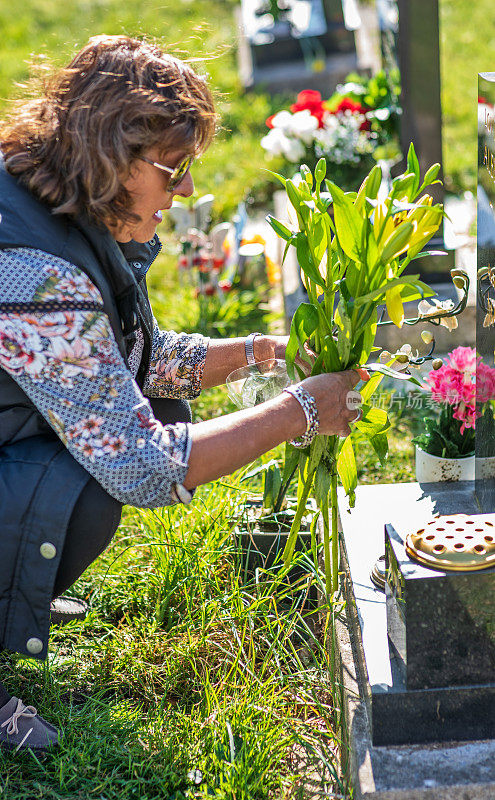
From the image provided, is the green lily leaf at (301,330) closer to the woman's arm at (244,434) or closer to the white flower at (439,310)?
the woman's arm at (244,434)

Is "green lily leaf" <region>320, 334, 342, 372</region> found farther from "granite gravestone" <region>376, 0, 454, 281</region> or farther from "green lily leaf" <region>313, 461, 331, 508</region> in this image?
"granite gravestone" <region>376, 0, 454, 281</region>

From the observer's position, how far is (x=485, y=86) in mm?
2000

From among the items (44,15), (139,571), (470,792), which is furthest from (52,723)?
(44,15)

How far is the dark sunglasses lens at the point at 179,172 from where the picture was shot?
1737 mm

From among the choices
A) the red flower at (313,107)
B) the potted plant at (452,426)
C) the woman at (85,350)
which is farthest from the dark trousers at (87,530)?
the red flower at (313,107)

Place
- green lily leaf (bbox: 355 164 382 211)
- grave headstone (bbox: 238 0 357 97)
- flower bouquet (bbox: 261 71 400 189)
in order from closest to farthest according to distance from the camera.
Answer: green lily leaf (bbox: 355 164 382 211), flower bouquet (bbox: 261 71 400 189), grave headstone (bbox: 238 0 357 97)

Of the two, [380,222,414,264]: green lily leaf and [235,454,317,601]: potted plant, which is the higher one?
[380,222,414,264]: green lily leaf

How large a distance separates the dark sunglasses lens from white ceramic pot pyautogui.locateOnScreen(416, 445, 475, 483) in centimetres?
108

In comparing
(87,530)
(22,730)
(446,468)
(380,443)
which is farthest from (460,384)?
(22,730)

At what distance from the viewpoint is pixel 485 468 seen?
2162mm

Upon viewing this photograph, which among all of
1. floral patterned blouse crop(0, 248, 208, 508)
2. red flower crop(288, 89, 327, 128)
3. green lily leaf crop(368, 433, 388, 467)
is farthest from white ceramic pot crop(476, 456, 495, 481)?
red flower crop(288, 89, 327, 128)

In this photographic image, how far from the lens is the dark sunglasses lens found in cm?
174

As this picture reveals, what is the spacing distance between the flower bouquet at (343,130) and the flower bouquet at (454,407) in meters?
2.17

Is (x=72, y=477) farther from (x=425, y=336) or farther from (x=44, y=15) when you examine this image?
(x=44, y=15)
